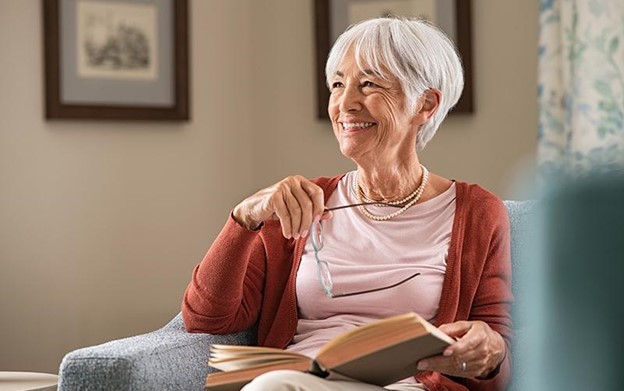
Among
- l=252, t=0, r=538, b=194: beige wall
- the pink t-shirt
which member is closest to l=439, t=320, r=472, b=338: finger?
the pink t-shirt

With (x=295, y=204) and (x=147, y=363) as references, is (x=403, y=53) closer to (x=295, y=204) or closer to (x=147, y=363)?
(x=295, y=204)

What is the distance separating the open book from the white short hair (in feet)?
2.27

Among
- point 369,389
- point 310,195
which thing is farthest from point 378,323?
point 310,195

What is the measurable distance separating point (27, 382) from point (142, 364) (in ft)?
2.38

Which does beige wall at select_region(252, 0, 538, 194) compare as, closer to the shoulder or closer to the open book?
the shoulder

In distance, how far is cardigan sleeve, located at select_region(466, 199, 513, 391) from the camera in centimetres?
189

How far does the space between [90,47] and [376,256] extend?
1.51m

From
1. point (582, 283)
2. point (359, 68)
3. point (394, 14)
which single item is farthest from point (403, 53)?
point (582, 283)

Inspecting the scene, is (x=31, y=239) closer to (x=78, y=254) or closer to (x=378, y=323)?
(x=78, y=254)

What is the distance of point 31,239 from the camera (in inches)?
121

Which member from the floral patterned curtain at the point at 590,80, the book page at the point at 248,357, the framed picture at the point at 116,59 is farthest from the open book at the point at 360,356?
the framed picture at the point at 116,59

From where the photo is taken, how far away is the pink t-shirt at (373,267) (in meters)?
1.97

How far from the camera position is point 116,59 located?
3219 mm

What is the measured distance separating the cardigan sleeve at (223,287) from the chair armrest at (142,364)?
4cm
